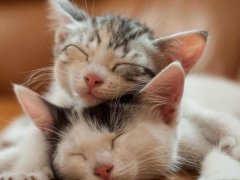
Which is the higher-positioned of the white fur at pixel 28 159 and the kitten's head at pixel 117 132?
the kitten's head at pixel 117 132

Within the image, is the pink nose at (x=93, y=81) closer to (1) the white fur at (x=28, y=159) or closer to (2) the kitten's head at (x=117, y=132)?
(2) the kitten's head at (x=117, y=132)

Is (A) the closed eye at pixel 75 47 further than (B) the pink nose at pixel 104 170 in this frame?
Yes

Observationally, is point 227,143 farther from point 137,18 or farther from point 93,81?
point 137,18

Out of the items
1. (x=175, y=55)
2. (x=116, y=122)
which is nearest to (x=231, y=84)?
(x=175, y=55)

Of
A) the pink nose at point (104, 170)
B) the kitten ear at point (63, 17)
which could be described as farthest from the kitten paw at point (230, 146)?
the kitten ear at point (63, 17)

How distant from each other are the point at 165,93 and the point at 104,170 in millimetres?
219

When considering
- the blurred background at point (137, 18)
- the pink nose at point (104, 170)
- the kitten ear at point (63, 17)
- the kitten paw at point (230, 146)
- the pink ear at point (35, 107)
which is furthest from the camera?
the blurred background at point (137, 18)

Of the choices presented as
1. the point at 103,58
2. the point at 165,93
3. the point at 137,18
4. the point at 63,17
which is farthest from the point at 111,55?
the point at 137,18

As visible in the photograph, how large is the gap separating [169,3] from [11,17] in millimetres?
605

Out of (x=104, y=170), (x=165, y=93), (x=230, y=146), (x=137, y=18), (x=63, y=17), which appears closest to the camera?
(x=104, y=170)

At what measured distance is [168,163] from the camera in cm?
91

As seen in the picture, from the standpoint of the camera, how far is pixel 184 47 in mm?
1062

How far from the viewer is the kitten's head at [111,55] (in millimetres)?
953

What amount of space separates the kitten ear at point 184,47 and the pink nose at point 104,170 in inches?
13.9
